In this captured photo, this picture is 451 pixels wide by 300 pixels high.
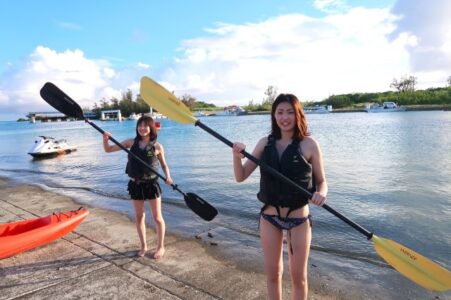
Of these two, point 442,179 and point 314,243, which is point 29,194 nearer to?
point 314,243

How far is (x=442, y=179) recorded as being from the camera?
12281 millimetres

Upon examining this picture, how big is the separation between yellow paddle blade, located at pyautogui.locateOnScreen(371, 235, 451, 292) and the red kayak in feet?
13.7

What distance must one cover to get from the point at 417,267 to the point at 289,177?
167 cm

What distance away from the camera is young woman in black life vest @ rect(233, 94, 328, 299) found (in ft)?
9.18

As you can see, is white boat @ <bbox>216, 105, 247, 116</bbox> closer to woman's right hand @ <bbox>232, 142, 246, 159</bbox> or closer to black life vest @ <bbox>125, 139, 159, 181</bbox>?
black life vest @ <bbox>125, 139, 159, 181</bbox>

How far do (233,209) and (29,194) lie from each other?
18.6 feet

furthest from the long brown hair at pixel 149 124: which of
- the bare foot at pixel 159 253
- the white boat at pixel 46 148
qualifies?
the white boat at pixel 46 148

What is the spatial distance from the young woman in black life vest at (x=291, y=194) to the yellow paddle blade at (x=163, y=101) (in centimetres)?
159

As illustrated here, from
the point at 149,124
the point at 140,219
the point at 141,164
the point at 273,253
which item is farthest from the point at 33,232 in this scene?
the point at 273,253

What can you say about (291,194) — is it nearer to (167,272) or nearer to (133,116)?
(167,272)

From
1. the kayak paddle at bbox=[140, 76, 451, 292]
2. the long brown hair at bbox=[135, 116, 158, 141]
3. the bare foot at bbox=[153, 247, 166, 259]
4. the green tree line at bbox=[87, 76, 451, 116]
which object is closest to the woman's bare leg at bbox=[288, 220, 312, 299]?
the kayak paddle at bbox=[140, 76, 451, 292]

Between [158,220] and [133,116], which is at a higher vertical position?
[133,116]

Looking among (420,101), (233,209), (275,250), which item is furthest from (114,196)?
(420,101)

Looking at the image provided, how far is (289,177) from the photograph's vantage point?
2863mm
